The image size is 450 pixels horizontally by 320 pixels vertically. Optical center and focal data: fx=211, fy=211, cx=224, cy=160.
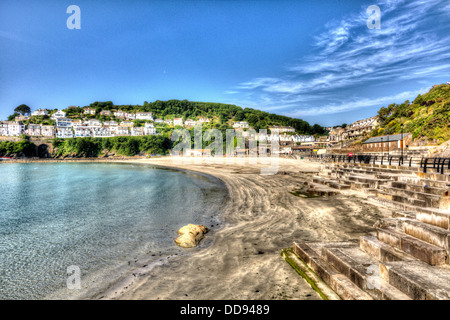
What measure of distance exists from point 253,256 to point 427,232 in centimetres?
403

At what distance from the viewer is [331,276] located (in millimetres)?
4098

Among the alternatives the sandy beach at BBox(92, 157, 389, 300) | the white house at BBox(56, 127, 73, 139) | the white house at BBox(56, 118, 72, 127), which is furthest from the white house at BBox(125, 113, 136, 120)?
the sandy beach at BBox(92, 157, 389, 300)

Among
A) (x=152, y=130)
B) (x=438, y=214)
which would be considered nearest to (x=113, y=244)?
(x=438, y=214)

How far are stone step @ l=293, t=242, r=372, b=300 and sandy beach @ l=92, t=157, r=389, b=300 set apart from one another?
395 millimetres

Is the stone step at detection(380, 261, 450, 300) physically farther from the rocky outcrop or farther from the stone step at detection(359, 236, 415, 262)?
the rocky outcrop

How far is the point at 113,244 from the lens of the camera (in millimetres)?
8227

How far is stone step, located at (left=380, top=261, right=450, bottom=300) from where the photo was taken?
9.17 feet

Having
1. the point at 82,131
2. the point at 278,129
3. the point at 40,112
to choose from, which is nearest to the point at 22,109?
the point at 40,112

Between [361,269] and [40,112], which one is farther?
[40,112]

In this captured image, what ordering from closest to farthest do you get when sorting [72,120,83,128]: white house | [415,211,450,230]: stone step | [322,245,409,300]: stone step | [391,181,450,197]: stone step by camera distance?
1. [322,245,409,300]: stone step
2. [415,211,450,230]: stone step
3. [391,181,450,197]: stone step
4. [72,120,83,128]: white house

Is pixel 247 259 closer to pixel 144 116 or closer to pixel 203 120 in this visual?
pixel 203 120

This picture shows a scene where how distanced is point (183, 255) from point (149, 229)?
3753 mm

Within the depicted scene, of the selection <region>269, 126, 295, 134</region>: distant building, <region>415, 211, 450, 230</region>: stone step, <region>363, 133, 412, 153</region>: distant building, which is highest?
<region>269, 126, 295, 134</region>: distant building

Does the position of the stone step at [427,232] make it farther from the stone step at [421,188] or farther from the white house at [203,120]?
the white house at [203,120]
